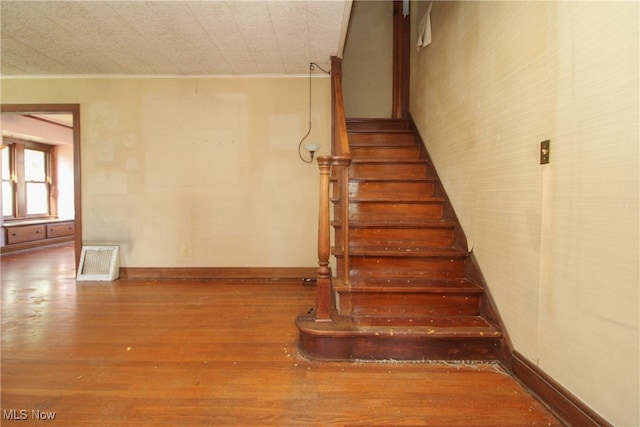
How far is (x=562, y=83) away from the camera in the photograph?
138 centimetres

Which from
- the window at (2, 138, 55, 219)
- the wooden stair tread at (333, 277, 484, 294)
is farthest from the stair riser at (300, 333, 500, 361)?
Result: the window at (2, 138, 55, 219)

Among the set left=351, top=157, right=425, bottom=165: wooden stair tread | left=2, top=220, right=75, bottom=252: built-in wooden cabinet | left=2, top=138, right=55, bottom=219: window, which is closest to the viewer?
left=351, top=157, right=425, bottom=165: wooden stair tread

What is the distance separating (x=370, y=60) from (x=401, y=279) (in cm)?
318

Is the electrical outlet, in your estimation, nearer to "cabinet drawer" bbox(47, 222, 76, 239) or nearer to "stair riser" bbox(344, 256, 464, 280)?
"stair riser" bbox(344, 256, 464, 280)

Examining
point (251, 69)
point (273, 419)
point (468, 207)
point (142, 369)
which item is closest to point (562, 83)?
point (468, 207)

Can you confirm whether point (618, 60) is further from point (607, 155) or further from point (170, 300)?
point (170, 300)

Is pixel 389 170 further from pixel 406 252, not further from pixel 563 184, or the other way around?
pixel 563 184

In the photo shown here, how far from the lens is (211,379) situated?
1.64 meters

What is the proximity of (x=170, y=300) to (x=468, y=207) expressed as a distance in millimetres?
2629

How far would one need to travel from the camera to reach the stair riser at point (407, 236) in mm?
2436

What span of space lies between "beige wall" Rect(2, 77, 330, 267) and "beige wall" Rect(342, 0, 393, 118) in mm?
887

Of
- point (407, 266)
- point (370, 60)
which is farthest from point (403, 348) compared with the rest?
point (370, 60)

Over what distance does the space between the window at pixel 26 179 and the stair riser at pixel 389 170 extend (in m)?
6.48

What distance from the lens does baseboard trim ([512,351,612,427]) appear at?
1.23 m
